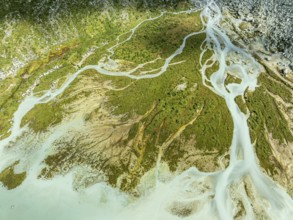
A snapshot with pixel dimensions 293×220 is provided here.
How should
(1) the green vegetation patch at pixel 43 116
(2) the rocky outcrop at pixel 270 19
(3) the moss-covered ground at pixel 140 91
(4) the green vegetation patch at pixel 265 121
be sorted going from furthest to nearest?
(2) the rocky outcrop at pixel 270 19
(1) the green vegetation patch at pixel 43 116
(3) the moss-covered ground at pixel 140 91
(4) the green vegetation patch at pixel 265 121

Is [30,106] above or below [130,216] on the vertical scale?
above

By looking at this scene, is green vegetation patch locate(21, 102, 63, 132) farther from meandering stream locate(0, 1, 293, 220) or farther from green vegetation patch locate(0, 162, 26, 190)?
green vegetation patch locate(0, 162, 26, 190)

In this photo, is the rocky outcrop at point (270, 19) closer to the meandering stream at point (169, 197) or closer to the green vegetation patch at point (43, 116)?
the meandering stream at point (169, 197)

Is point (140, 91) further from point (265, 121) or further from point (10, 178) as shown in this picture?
point (10, 178)

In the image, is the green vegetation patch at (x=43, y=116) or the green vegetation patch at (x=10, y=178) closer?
the green vegetation patch at (x=10, y=178)

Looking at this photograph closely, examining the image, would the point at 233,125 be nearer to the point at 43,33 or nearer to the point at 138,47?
the point at 138,47

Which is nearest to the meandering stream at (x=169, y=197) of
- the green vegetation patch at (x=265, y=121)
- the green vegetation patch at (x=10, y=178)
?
the green vegetation patch at (x=10, y=178)

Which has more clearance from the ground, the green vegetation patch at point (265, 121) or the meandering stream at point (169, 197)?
the meandering stream at point (169, 197)

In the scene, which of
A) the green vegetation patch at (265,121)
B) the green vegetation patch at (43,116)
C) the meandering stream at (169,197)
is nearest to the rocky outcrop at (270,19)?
the green vegetation patch at (265,121)

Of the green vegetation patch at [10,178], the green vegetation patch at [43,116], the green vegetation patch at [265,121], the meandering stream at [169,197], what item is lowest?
the green vegetation patch at [265,121]

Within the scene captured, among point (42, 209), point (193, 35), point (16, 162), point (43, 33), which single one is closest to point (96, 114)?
point (16, 162)

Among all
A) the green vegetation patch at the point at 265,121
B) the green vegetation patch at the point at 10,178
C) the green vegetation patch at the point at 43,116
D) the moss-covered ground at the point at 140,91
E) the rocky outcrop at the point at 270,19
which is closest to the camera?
the green vegetation patch at the point at 10,178
